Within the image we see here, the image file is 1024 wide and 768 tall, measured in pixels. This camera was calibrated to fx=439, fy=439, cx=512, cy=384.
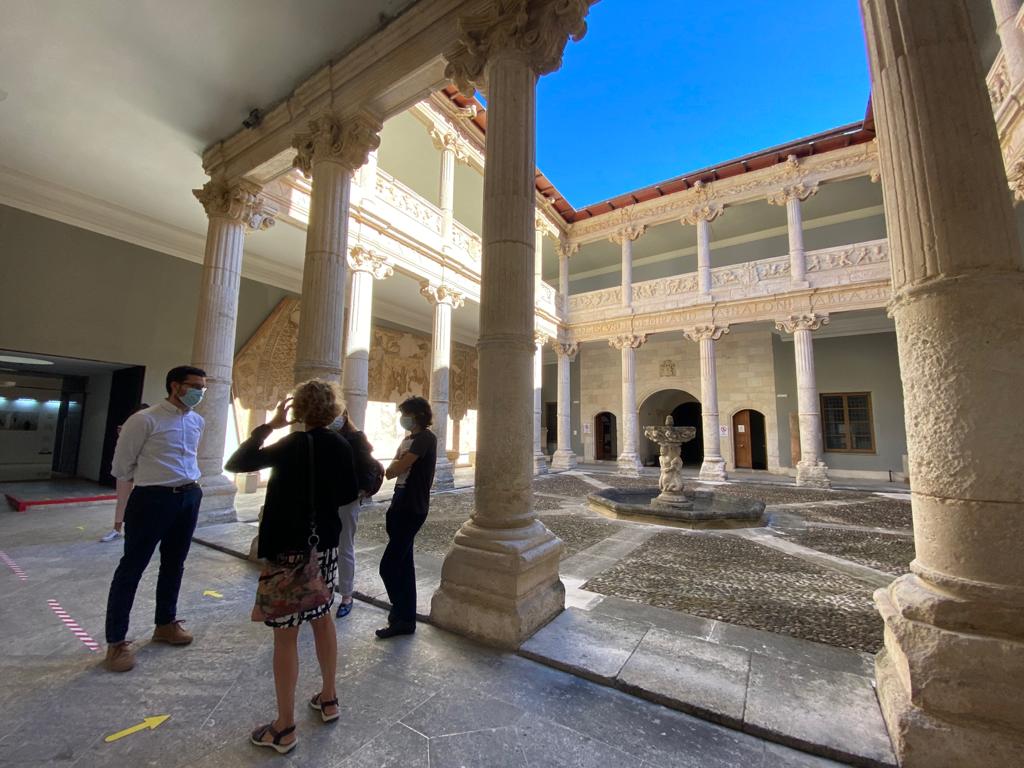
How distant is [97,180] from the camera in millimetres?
6738

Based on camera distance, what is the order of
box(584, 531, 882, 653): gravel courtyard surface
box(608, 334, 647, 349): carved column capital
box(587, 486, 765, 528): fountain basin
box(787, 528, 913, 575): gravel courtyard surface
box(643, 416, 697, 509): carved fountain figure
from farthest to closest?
box(608, 334, 647, 349): carved column capital
box(643, 416, 697, 509): carved fountain figure
box(587, 486, 765, 528): fountain basin
box(787, 528, 913, 575): gravel courtyard surface
box(584, 531, 882, 653): gravel courtyard surface

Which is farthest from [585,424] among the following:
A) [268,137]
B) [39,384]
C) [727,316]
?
[39,384]

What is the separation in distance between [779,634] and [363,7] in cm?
606

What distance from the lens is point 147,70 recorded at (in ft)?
15.3

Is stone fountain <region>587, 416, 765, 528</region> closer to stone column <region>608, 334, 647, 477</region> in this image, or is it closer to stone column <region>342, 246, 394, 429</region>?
stone column <region>342, 246, 394, 429</region>

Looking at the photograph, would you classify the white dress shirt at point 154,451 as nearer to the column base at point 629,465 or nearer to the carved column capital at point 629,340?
the column base at point 629,465

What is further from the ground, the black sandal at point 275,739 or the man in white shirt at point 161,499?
the man in white shirt at point 161,499

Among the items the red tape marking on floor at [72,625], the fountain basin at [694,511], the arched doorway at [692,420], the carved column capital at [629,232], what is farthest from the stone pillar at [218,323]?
the arched doorway at [692,420]

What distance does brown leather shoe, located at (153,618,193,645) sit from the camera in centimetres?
244

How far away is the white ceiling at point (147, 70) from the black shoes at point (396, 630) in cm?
515

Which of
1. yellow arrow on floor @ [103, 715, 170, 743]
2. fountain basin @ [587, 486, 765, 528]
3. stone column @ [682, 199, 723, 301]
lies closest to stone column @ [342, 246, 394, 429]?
fountain basin @ [587, 486, 765, 528]

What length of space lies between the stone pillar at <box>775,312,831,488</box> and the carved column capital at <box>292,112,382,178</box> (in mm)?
11587

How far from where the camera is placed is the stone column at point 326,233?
4227 mm

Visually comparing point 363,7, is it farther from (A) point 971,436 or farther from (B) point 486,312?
(A) point 971,436
